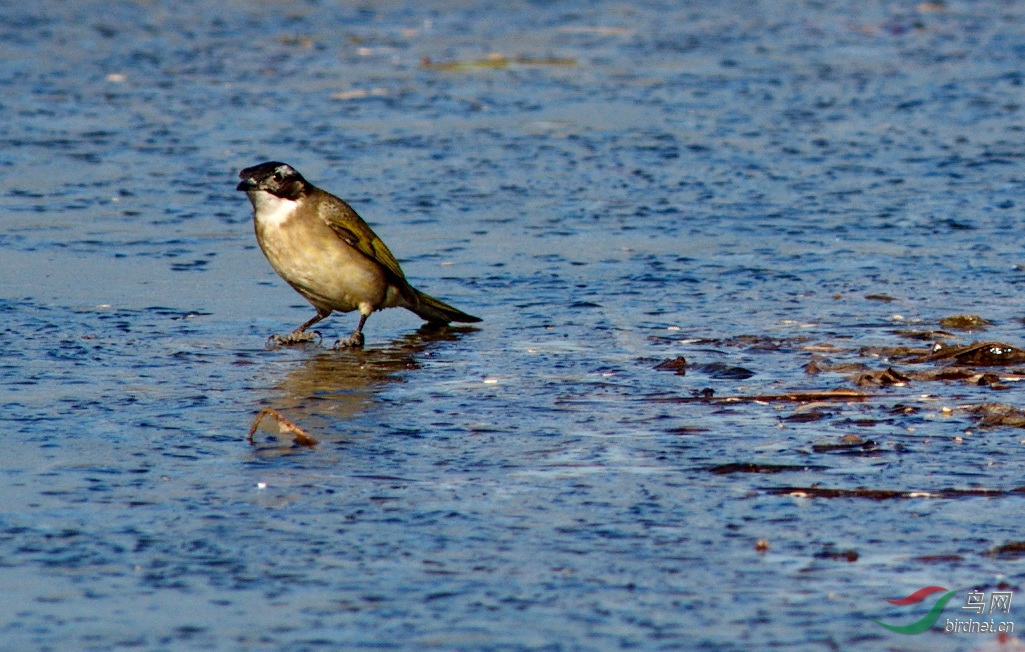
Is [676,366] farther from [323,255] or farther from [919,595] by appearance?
[919,595]

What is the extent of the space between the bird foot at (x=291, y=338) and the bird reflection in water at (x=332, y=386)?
140mm

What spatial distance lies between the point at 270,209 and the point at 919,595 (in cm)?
496

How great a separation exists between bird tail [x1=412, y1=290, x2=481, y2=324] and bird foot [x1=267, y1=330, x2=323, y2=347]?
1.93 feet

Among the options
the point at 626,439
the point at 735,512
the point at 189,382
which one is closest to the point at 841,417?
the point at 626,439

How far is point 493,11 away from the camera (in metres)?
21.6

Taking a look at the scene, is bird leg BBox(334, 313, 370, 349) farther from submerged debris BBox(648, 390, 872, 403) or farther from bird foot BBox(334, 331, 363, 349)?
submerged debris BBox(648, 390, 872, 403)

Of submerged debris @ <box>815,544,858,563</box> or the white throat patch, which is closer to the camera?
submerged debris @ <box>815,544,858,563</box>

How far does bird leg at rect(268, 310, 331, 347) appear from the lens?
918cm

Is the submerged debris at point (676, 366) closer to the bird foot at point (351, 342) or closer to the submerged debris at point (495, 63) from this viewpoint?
the bird foot at point (351, 342)

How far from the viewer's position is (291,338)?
30.3ft

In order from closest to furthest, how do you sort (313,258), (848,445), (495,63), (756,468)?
(756,468) < (848,445) < (313,258) < (495,63)

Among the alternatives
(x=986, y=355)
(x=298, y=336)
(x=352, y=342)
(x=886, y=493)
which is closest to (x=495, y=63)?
(x=352, y=342)

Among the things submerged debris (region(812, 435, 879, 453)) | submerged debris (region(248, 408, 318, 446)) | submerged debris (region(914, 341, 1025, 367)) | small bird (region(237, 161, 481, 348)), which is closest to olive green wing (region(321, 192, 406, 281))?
small bird (region(237, 161, 481, 348))

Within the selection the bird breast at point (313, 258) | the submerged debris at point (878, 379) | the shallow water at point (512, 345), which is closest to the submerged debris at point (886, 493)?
the shallow water at point (512, 345)
